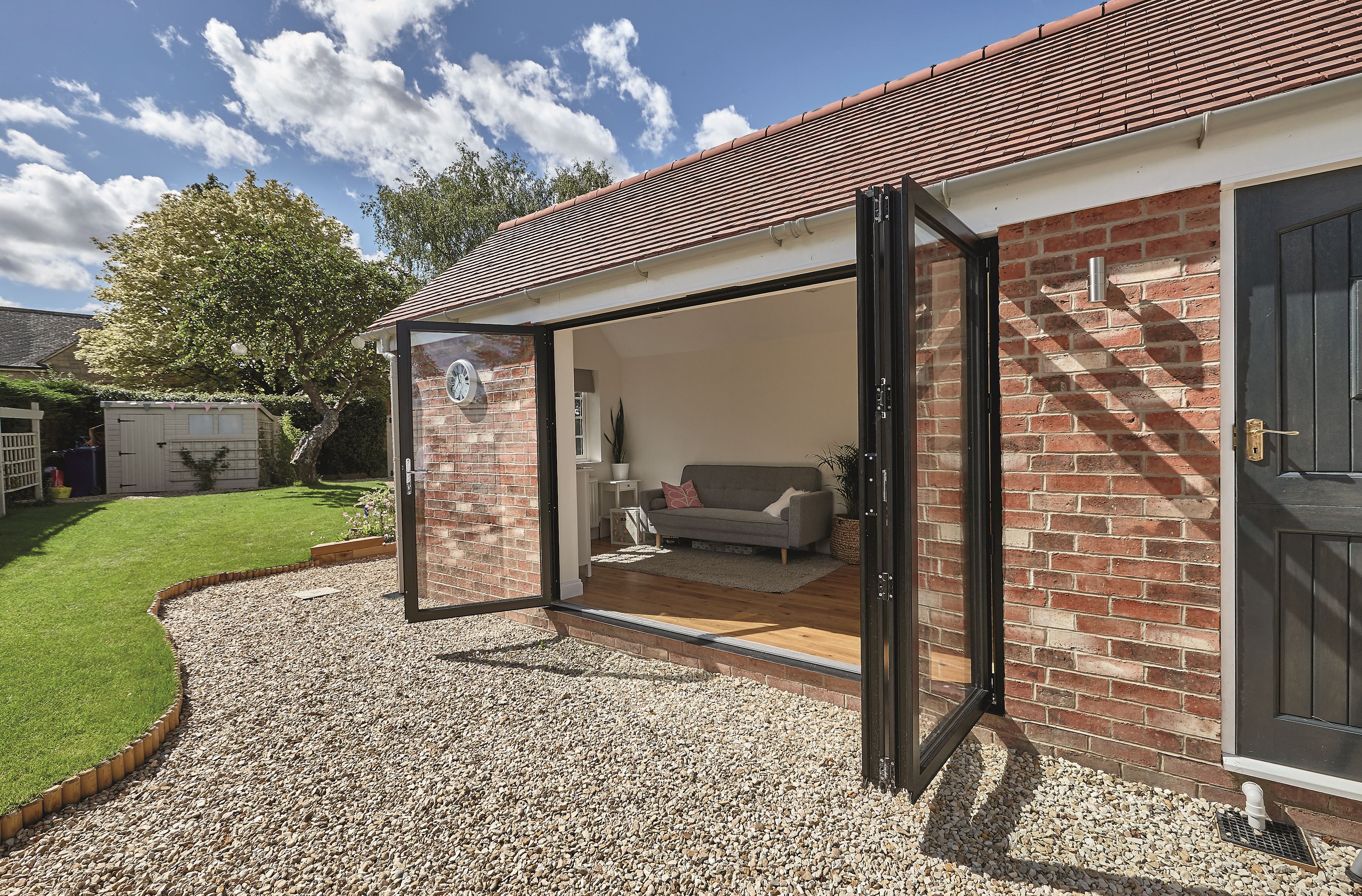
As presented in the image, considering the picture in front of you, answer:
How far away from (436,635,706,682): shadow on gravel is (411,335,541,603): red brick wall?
414 mm

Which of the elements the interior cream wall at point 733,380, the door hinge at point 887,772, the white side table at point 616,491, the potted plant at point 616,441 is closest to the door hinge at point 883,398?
the door hinge at point 887,772

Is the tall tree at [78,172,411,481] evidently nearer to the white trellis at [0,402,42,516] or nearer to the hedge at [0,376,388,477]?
the hedge at [0,376,388,477]

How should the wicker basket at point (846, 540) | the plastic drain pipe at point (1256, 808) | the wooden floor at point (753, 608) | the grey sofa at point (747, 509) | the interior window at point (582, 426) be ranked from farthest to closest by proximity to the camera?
the interior window at point (582, 426), the grey sofa at point (747, 509), the wicker basket at point (846, 540), the wooden floor at point (753, 608), the plastic drain pipe at point (1256, 808)

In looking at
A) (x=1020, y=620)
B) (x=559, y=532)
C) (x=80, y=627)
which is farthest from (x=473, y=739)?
(x=80, y=627)

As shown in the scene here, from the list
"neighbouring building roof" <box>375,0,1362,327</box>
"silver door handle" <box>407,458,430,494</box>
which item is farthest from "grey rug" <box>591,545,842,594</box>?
"neighbouring building roof" <box>375,0,1362,327</box>

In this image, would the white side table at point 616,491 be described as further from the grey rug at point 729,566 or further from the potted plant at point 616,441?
the grey rug at point 729,566

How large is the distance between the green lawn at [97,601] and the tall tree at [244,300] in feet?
9.44

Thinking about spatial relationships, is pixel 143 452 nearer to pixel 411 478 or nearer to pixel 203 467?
pixel 203 467

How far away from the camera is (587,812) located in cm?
224

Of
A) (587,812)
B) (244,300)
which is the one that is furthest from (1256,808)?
(244,300)

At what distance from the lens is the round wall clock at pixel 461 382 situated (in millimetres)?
4449

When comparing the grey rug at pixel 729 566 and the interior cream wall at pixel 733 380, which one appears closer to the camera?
the grey rug at pixel 729 566

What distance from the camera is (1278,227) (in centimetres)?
205

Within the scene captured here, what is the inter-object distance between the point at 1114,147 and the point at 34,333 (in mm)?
32316
